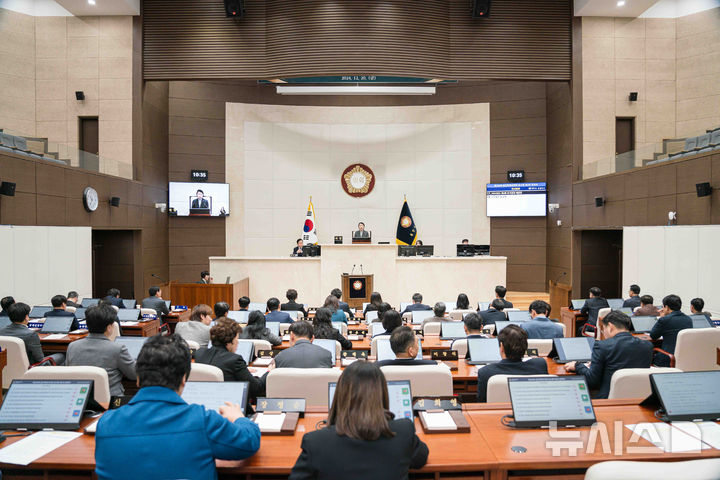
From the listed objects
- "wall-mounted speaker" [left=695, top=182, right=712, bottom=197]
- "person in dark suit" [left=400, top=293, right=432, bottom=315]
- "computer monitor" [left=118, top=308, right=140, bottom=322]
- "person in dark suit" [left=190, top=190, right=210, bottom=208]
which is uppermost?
"person in dark suit" [left=190, top=190, right=210, bottom=208]

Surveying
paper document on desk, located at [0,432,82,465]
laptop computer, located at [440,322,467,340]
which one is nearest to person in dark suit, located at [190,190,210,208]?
laptop computer, located at [440,322,467,340]

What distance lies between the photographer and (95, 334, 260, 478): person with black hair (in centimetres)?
171

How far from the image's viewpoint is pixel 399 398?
7.91ft

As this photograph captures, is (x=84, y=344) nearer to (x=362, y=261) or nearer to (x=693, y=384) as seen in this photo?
(x=693, y=384)

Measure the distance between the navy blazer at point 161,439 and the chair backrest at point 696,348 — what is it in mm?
4615

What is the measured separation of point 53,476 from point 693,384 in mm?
3108

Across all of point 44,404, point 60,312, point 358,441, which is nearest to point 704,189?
point 358,441


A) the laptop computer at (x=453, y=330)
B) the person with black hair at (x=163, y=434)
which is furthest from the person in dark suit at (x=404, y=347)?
the laptop computer at (x=453, y=330)

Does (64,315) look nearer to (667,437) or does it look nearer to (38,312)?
(38,312)

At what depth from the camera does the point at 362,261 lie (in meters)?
10.9

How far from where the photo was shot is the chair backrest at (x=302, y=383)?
10.0 feet

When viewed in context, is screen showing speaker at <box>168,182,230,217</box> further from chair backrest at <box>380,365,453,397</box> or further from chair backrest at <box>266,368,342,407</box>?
chair backrest at <box>380,365,453,397</box>

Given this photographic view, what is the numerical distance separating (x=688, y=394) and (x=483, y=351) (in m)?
1.82

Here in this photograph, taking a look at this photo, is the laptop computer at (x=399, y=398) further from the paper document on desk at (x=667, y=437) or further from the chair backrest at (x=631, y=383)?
the chair backrest at (x=631, y=383)
